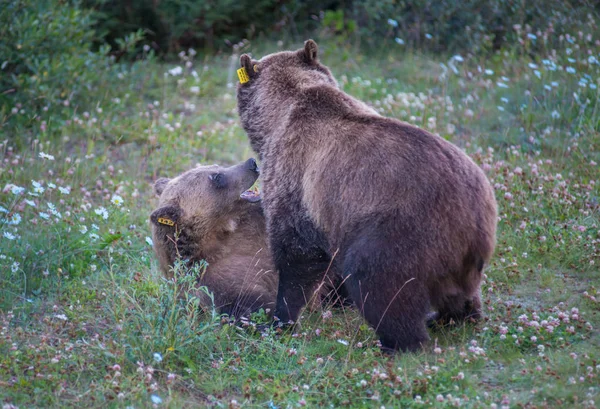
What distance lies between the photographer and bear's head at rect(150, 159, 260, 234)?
6137mm

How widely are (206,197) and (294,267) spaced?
1.19m

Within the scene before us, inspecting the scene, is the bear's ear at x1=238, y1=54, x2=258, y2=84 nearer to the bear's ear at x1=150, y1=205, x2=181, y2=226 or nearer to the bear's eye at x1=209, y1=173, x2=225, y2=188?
the bear's eye at x1=209, y1=173, x2=225, y2=188

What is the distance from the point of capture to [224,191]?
6.32m

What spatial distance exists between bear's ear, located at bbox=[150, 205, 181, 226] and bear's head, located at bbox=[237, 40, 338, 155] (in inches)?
33.7

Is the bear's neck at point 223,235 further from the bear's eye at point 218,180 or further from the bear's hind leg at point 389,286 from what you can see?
the bear's hind leg at point 389,286

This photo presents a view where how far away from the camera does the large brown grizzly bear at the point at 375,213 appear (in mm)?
4609

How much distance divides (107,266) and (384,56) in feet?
22.2

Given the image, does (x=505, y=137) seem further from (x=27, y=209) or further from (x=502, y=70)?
(x=27, y=209)

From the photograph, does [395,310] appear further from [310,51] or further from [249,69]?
[249,69]

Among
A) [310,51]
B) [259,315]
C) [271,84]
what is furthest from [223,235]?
[310,51]

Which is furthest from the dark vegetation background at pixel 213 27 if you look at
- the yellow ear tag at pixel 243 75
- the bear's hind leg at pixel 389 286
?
the bear's hind leg at pixel 389 286

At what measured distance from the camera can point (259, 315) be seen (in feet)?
18.2

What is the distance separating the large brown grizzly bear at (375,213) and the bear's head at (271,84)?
0.26 feet

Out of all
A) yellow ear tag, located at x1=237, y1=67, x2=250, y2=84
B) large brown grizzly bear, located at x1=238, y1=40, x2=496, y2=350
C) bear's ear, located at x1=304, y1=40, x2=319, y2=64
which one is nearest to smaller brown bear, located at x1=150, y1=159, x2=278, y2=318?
large brown grizzly bear, located at x1=238, y1=40, x2=496, y2=350
